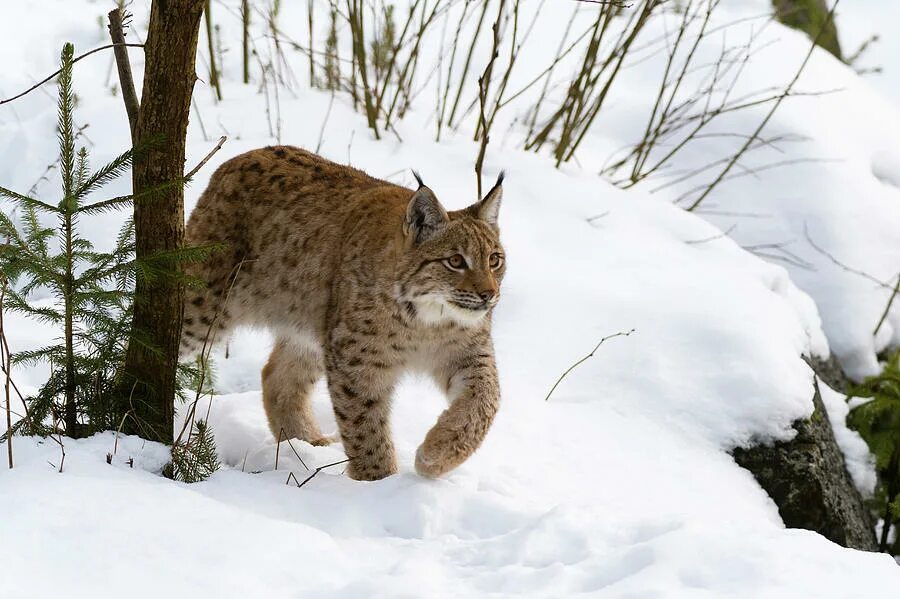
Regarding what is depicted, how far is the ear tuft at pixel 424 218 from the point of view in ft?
12.8

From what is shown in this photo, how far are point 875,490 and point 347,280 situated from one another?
3343 mm

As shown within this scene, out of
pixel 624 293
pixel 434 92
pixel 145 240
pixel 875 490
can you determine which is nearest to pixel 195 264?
pixel 145 240

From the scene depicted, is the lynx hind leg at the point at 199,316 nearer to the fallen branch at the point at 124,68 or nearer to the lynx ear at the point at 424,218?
the lynx ear at the point at 424,218

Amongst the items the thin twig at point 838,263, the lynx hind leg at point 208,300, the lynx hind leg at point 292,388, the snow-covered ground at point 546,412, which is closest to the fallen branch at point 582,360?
the snow-covered ground at point 546,412

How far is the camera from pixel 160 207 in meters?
3.36

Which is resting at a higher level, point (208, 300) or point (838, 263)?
point (208, 300)

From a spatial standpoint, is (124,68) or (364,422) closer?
(124,68)

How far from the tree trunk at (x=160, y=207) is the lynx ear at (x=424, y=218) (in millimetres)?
890

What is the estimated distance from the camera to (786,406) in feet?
16.7

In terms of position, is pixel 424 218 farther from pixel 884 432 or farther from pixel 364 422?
pixel 884 432

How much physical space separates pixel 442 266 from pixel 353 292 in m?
0.42

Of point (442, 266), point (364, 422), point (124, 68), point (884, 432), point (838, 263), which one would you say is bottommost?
point (884, 432)

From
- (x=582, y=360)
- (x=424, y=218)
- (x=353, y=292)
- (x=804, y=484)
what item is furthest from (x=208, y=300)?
(x=804, y=484)

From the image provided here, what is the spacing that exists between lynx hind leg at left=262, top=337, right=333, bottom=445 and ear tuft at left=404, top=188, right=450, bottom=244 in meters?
0.92
